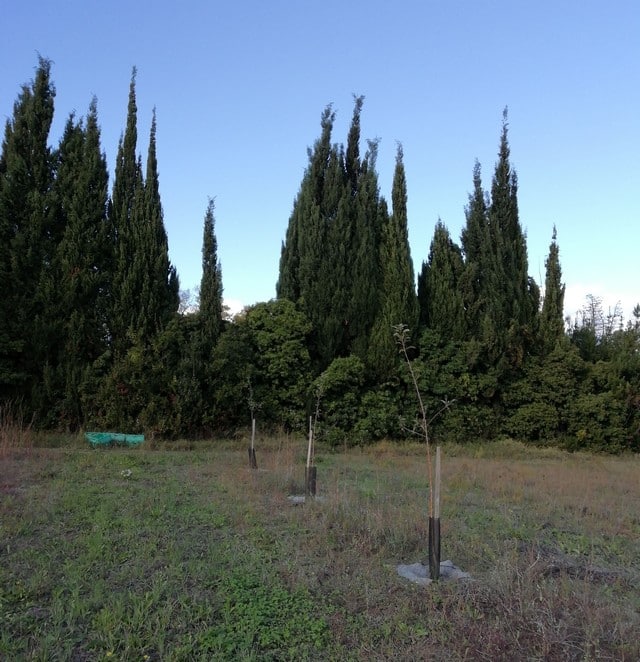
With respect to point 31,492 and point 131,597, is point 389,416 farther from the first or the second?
point 131,597

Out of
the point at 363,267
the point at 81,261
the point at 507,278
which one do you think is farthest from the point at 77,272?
the point at 507,278

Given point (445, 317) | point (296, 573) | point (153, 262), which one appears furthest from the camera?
point (445, 317)

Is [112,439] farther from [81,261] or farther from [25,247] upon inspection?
[25,247]

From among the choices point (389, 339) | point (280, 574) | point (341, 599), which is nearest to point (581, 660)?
point (341, 599)

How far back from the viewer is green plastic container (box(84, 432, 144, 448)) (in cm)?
1234

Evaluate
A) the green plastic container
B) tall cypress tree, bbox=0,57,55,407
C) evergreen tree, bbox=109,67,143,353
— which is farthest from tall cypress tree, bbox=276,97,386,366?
tall cypress tree, bbox=0,57,55,407

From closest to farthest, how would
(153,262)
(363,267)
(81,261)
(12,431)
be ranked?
1. (12,431)
2. (81,261)
3. (153,262)
4. (363,267)

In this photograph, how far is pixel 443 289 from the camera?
1862cm

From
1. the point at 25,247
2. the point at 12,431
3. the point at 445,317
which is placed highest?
the point at 25,247

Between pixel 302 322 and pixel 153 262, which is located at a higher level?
Answer: pixel 153 262

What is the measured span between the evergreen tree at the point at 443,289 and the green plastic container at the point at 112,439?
1013 centimetres

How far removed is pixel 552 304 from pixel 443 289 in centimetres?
462

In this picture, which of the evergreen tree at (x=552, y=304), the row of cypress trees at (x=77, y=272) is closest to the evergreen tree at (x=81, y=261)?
the row of cypress trees at (x=77, y=272)

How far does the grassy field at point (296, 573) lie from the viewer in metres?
3.02
